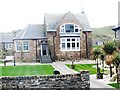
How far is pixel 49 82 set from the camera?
66.4 feet

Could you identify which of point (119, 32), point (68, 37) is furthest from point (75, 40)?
point (119, 32)

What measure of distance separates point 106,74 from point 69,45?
21773mm

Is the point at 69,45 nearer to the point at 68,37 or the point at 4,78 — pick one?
the point at 68,37

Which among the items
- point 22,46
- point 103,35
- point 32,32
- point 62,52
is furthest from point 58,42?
point 103,35

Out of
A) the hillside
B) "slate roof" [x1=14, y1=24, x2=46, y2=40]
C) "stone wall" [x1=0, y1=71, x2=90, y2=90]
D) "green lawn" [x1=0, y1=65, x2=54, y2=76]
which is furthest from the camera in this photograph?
the hillside

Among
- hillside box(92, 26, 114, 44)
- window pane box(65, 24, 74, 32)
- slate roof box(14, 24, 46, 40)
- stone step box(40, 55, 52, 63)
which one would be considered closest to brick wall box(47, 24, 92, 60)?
window pane box(65, 24, 74, 32)

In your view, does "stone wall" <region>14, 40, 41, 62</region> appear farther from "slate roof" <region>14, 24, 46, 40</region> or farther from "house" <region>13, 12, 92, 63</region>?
"slate roof" <region>14, 24, 46, 40</region>

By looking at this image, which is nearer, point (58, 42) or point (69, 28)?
point (69, 28)

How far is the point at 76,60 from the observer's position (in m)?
55.0

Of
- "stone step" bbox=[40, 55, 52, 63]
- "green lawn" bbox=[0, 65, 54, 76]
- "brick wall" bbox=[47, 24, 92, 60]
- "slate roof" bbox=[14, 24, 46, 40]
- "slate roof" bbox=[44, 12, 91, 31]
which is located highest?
"slate roof" bbox=[44, 12, 91, 31]

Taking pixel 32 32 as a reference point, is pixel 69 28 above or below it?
above

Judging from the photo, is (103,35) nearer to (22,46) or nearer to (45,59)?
(22,46)

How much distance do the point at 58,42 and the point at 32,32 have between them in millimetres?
4599

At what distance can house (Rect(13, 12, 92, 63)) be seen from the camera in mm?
55125
